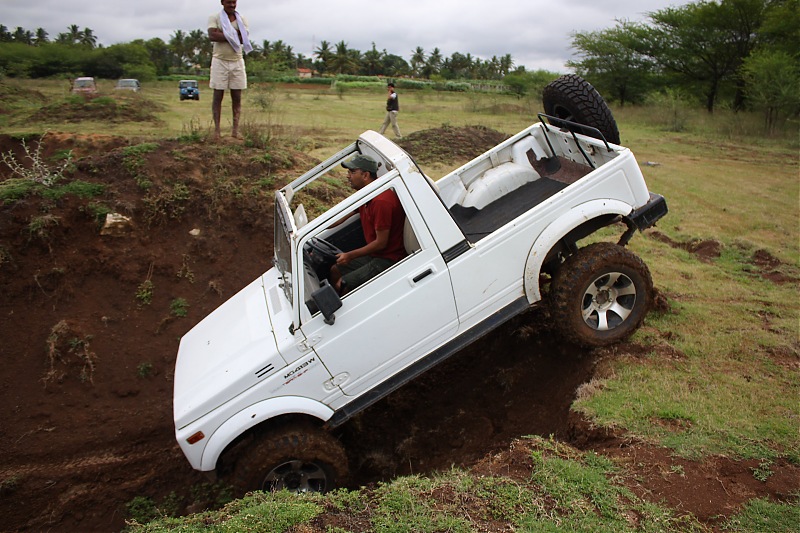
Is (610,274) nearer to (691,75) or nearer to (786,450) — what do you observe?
(786,450)

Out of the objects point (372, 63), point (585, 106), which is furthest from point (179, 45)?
point (585, 106)

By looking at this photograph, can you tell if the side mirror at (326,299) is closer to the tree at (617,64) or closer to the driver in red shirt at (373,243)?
the driver in red shirt at (373,243)

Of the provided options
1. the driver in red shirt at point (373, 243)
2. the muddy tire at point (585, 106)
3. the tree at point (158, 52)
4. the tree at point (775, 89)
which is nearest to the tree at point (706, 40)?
the tree at point (775, 89)

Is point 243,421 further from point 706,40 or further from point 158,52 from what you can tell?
point 158,52

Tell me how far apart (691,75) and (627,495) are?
34162mm

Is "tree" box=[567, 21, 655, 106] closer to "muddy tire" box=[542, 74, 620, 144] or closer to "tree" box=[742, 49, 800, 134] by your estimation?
"tree" box=[742, 49, 800, 134]

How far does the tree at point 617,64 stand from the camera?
33.5 metres

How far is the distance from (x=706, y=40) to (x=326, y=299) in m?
33.3

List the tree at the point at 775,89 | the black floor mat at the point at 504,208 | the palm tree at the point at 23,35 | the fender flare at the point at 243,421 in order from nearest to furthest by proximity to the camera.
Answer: the fender flare at the point at 243,421 → the black floor mat at the point at 504,208 → the tree at the point at 775,89 → the palm tree at the point at 23,35

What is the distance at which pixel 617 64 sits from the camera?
34.2 m

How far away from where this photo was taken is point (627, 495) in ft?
11.1

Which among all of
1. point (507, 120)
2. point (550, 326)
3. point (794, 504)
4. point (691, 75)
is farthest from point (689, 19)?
point (794, 504)

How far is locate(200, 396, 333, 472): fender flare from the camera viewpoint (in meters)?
3.99

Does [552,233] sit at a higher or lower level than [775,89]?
lower
